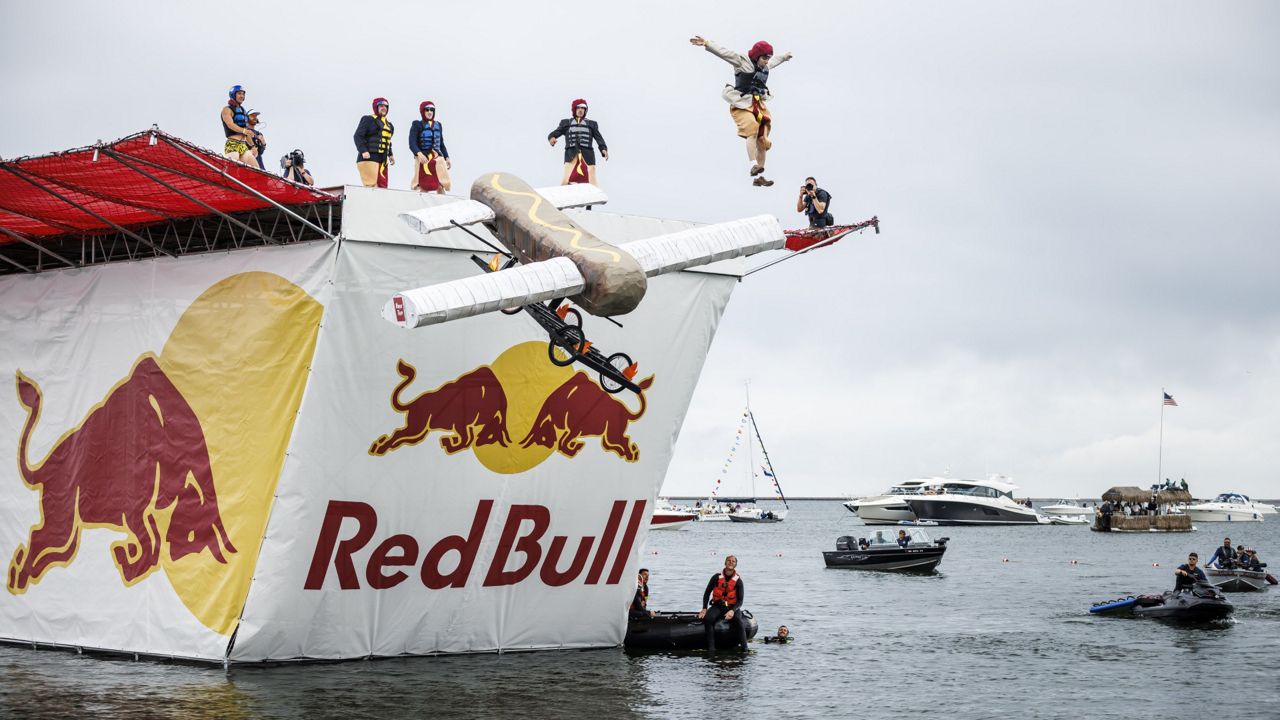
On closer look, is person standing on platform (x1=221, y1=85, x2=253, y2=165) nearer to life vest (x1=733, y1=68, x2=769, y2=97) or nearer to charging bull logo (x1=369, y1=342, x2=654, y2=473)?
charging bull logo (x1=369, y1=342, x2=654, y2=473)

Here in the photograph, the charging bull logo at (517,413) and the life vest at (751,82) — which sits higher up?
the life vest at (751,82)

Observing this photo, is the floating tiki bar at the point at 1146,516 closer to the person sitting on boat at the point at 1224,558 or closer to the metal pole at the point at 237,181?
the person sitting on boat at the point at 1224,558

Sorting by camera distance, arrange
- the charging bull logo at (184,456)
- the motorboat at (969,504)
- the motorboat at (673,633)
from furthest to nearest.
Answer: the motorboat at (969,504), the motorboat at (673,633), the charging bull logo at (184,456)

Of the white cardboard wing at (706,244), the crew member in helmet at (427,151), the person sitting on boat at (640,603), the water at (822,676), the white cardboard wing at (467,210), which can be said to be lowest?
the water at (822,676)

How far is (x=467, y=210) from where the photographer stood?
846 inches

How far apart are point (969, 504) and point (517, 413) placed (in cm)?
10512

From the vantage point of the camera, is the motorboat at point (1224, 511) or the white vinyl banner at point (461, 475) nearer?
the white vinyl banner at point (461, 475)

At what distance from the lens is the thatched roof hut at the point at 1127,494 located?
119m

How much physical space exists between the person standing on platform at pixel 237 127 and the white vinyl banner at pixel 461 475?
373 cm

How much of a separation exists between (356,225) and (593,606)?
9.68m

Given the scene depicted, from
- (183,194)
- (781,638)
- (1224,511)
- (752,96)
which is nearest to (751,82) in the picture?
(752,96)

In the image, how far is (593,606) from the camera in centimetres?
2717

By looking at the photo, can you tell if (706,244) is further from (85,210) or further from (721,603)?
(85,210)

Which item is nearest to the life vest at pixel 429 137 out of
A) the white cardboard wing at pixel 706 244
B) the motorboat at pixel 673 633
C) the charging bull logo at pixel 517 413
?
the charging bull logo at pixel 517 413
